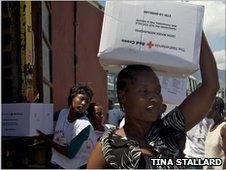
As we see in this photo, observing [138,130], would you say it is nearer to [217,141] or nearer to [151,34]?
[151,34]

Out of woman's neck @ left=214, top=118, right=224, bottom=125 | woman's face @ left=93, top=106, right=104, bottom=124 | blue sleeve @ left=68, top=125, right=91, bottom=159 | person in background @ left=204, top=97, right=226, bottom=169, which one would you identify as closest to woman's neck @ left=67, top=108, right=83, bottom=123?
blue sleeve @ left=68, top=125, right=91, bottom=159

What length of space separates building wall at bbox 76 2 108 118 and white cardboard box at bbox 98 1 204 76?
178 inches

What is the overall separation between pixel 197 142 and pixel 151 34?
438 cm

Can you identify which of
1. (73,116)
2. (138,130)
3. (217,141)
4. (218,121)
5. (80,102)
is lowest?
(217,141)

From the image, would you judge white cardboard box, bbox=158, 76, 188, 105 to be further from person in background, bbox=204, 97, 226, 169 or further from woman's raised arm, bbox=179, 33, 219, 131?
woman's raised arm, bbox=179, 33, 219, 131

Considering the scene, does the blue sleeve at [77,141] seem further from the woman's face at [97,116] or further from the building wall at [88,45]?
the building wall at [88,45]

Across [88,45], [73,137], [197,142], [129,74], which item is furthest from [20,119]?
[88,45]

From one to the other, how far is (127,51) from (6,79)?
6.56 ft

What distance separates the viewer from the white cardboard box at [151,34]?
80.4 inches

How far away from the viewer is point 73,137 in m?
3.89

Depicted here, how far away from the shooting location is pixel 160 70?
2.15m

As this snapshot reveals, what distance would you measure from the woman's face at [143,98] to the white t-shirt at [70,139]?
5.98 feet

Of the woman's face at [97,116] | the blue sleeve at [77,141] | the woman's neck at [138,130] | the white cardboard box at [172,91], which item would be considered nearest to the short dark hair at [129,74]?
the woman's neck at [138,130]

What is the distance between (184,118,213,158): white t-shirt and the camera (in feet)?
20.2
